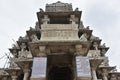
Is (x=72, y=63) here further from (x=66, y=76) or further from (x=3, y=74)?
(x=3, y=74)

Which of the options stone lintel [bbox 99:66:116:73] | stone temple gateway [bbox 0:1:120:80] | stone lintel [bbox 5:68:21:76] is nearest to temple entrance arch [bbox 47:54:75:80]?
stone temple gateway [bbox 0:1:120:80]

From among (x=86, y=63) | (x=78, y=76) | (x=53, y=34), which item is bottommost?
(x=78, y=76)

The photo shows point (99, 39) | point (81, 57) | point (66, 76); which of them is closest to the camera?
point (81, 57)

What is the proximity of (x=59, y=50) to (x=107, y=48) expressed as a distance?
1104 cm

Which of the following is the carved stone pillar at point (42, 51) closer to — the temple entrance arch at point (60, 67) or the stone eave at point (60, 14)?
the temple entrance arch at point (60, 67)

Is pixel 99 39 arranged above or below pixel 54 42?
above

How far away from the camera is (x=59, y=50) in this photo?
1898cm

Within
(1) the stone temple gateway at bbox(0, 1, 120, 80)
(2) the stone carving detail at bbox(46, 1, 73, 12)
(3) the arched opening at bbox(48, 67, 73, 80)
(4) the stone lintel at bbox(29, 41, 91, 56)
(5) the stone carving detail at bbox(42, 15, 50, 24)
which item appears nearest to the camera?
(1) the stone temple gateway at bbox(0, 1, 120, 80)

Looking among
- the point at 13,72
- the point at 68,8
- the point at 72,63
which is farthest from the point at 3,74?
the point at 68,8

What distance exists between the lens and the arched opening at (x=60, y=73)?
21.9m

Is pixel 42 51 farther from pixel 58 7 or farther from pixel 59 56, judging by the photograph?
pixel 58 7

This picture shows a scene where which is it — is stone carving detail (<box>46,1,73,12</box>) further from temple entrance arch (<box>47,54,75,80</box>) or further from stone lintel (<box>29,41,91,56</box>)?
stone lintel (<box>29,41,91,56</box>)

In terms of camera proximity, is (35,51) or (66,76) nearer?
(35,51)

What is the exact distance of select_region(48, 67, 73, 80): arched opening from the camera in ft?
71.9
